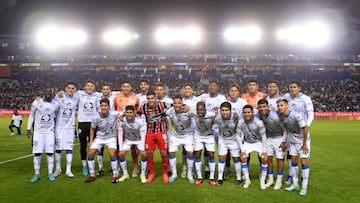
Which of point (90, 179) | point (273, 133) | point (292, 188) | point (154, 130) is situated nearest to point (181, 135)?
point (154, 130)

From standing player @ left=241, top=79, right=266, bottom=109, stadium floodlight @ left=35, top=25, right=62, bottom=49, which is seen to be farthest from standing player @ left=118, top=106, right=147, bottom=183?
stadium floodlight @ left=35, top=25, right=62, bottom=49

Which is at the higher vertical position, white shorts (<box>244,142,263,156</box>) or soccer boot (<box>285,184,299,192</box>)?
white shorts (<box>244,142,263,156</box>)

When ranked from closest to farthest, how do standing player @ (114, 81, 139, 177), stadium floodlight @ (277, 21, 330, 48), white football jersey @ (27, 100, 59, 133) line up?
1. white football jersey @ (27, 100, 59, 133)
2. standing player @ (114, 81, 139, 177)
3. stadium floodlight @ (277, 21, 330, 48)

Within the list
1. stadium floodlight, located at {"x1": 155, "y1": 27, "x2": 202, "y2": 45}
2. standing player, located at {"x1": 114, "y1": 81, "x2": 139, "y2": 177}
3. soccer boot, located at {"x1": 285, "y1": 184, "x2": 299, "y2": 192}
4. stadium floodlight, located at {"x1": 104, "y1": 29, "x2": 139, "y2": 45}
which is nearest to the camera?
soccer boot, located at {"x1": 285, "y1": 184, "x2": 299, "y2": 192}

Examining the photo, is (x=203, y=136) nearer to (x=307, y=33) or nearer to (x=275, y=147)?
(x=275, y=147)

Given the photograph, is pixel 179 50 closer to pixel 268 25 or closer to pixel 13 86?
pixel 268 25

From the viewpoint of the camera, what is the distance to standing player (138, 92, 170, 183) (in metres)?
7.43

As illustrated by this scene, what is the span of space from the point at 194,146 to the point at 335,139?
11.0 metres

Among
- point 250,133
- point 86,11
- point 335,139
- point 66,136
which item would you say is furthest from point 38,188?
point 86,11

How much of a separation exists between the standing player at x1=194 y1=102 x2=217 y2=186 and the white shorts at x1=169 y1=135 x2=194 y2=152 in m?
0.11

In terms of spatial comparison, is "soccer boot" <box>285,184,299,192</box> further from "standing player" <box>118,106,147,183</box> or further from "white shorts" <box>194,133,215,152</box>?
"standing player" <box>118,106,147,183</box>

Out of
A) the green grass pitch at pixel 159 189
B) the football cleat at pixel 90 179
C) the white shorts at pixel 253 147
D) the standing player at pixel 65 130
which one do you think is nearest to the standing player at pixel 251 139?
the white shorts at pixel 253 147

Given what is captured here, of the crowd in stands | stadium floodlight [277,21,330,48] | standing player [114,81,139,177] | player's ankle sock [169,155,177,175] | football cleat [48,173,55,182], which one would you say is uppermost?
stadium floodlight [277,21,330,48]

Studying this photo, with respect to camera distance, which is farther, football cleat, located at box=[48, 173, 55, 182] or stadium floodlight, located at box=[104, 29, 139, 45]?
stadium floodlight, located at box=[104, 29, 139, 45]
